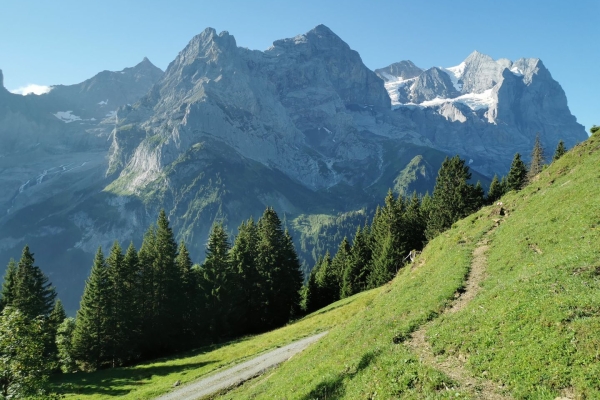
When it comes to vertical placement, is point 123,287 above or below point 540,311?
above

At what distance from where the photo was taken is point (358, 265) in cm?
8356

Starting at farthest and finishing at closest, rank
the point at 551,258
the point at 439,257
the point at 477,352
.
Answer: the point at 439,257
the point at 551,258
the point at 477,352

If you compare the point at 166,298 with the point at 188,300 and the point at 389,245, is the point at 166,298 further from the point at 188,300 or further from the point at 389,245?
the point at 389,245

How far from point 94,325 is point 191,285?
1727 centimetres

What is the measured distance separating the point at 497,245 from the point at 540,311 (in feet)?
57.5

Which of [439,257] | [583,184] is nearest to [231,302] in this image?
[439,257]

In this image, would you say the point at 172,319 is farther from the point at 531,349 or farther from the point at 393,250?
the point at 531,349

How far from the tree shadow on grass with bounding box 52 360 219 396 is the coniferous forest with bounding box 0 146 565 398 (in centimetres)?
489

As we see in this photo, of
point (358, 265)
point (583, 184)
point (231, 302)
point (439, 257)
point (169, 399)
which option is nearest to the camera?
point (583, 184)

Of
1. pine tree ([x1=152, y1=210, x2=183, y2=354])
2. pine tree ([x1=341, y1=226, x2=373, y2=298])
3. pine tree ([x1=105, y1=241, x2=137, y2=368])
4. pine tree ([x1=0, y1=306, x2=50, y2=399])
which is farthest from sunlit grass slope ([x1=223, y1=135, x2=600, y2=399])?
pine tree ([x1=341, y1=226, x2=373, y2=298])

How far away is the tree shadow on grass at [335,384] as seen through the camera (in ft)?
57.0

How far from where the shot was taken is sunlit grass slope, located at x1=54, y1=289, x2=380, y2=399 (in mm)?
38594

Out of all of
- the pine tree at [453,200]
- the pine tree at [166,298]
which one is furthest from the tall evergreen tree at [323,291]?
the pine tree at [166,298]

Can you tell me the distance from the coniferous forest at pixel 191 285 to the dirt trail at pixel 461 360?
1286 inches
